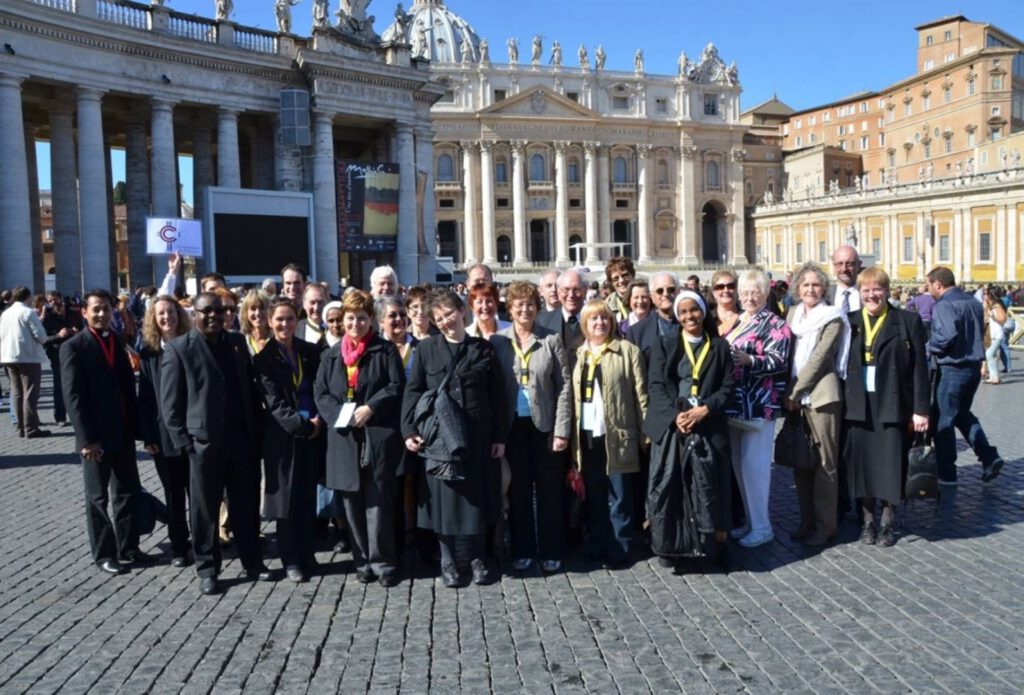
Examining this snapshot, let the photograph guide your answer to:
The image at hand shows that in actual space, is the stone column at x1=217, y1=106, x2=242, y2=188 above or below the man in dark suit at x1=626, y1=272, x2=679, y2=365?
above

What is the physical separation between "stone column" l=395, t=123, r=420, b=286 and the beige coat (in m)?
21.8

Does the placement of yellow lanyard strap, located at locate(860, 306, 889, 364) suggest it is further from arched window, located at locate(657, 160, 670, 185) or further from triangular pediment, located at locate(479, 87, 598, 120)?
arched window, located at locate(657, 160, 670, 185)

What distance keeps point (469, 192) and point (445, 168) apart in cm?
282

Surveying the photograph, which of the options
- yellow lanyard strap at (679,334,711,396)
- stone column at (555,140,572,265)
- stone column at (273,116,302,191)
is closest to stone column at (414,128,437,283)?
stone column at (273,116,302,191)

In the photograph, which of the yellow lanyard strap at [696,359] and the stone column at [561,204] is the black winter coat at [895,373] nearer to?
the yellow lanyard strap at [696,359]

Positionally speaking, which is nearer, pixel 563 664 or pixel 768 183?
pixel 563 664

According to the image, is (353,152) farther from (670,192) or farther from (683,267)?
(670,192)

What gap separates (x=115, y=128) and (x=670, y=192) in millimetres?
53702

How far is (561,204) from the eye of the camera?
69.0m

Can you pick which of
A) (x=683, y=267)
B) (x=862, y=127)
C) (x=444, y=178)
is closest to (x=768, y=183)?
(x=862, y=127)

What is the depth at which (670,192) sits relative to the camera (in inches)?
2867

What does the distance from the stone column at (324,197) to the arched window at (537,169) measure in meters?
44.7

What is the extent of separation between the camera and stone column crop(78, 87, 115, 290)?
2098 centimetres

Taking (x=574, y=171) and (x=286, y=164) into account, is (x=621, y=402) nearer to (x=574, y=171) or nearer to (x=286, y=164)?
(x=286, y=164)
